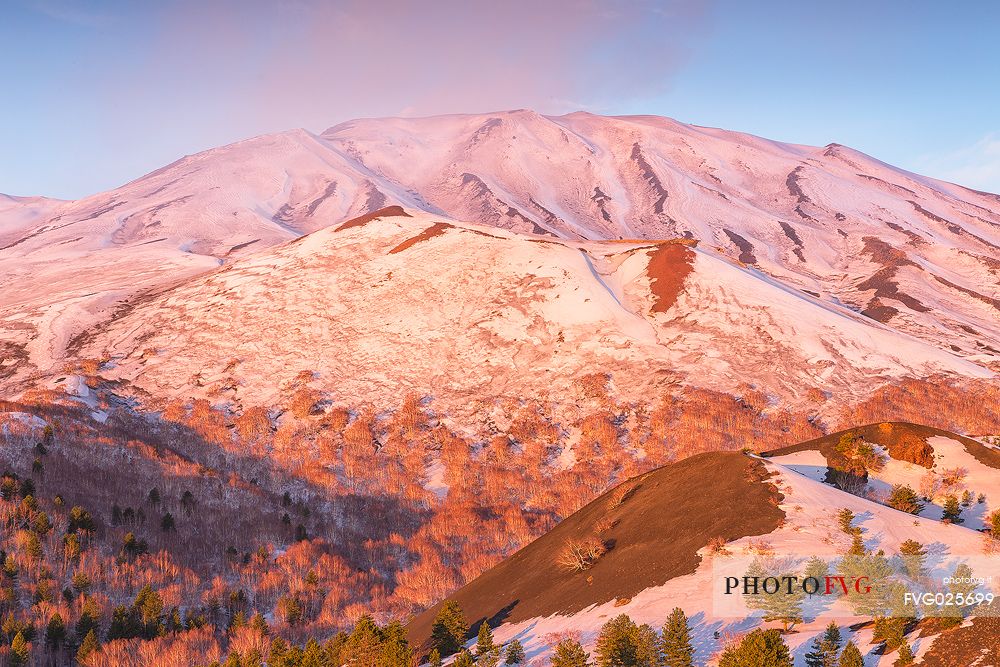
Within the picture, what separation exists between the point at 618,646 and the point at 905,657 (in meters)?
4.05

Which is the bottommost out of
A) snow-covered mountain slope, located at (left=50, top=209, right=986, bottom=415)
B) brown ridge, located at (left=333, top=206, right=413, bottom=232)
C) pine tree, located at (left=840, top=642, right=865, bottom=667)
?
pine tree, located at (left=840, top=642, right=865, bottom=667)

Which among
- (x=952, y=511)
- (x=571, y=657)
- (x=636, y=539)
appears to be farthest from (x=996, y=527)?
(x=571, y=657)

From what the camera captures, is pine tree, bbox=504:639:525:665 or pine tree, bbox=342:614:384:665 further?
pine tree, bbox=342:614:384:665

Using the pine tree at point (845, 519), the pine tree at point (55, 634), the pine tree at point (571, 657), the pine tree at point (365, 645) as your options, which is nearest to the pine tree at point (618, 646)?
the pine tree at point (571, 657)

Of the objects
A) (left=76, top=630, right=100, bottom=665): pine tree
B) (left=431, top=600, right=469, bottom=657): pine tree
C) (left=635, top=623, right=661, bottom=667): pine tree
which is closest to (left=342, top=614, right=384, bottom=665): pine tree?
(left=431, top=600, right=469, bottom=657): pine tree

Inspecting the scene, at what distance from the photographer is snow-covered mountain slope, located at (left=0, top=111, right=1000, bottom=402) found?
4338 centimetres

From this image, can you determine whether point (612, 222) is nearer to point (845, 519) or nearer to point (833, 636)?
point (845, 519)

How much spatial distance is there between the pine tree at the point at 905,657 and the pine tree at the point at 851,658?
0.52 meters

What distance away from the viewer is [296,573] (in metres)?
22.8

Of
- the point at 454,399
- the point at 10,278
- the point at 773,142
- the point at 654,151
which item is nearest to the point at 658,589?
the point at 454,399

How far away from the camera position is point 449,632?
48.5 ft

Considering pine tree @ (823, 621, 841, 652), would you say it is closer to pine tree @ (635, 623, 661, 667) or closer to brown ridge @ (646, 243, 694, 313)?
pine tree @ (635, 623, 661, 667)

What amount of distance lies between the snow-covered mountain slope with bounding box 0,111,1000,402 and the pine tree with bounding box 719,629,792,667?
94.5 feet

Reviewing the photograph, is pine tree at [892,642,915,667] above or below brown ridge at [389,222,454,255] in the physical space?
below
